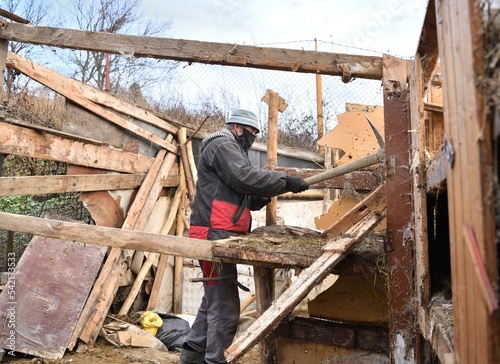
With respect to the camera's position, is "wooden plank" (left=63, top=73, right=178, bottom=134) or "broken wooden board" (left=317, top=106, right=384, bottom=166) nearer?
"broken wooden board" (left=317, top=106, right=384, bottom=166)

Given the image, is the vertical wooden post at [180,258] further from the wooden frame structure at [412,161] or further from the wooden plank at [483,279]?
the wooden plank at [483,279]

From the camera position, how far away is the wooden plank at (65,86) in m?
4.79

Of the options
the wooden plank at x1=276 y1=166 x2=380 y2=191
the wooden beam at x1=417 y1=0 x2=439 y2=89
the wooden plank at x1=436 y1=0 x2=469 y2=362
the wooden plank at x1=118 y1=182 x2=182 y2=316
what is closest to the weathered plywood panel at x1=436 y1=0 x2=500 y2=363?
the wooden plank at x1=436 y1=0 x2=469 y2=362

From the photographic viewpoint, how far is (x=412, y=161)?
2.57 meters

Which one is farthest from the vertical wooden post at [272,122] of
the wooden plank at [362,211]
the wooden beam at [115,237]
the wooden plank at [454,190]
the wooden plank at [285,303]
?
the wooden plank at [454,190]

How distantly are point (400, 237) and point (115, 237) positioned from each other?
5.91 ft

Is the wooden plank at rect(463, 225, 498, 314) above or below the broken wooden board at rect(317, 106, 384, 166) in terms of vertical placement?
below

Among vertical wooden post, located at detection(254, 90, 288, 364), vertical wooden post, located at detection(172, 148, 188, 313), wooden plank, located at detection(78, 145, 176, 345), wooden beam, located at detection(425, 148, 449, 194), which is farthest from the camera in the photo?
vertical wooden post, located at detection(172, 148, 188, 313)

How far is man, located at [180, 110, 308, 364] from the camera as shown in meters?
3.39

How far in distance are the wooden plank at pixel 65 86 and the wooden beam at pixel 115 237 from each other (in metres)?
2.00

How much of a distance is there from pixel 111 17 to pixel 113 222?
988 cm

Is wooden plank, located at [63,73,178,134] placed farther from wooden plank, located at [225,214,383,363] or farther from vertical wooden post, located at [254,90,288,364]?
wooden plank, located at [225,214,383,363]

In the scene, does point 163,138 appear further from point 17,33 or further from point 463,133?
point 463,133

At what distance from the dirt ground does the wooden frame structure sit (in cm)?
19
